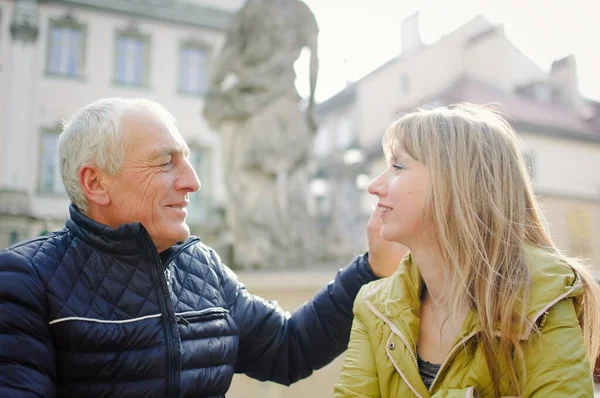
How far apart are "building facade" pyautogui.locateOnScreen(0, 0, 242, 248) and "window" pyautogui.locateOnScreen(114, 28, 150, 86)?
0.11ft

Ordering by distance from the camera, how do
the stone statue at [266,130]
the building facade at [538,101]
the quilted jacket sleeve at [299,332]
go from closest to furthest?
the quilted jacket sleeve at [299,332]
the stone statue at [266,130]
the building facade at [538,101]

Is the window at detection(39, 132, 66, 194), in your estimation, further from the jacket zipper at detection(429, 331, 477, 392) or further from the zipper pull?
the jacket zipper at detection(429, 331, 477, 392)

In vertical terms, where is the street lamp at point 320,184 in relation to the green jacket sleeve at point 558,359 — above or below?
above

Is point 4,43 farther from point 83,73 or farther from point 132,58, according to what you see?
point 132,58

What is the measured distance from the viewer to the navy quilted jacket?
1.36 m

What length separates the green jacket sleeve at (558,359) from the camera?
120 centimetres

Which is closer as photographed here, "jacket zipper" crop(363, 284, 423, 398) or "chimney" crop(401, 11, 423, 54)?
"jacket zipper" crop(363, 284, 423, 398)

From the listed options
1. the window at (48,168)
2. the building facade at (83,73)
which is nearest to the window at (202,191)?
the building facade at (83,73)

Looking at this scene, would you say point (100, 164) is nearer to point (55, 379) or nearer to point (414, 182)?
point (55, 379)

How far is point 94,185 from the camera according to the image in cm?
162

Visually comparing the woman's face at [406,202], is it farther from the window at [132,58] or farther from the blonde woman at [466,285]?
the window at [132,58]

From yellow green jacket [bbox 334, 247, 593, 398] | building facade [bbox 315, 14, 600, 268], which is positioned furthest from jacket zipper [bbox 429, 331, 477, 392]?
building facade [bbox 315, 14, 600, 268]

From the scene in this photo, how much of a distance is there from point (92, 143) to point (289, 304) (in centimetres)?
338

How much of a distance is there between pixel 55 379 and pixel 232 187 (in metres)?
5.15
